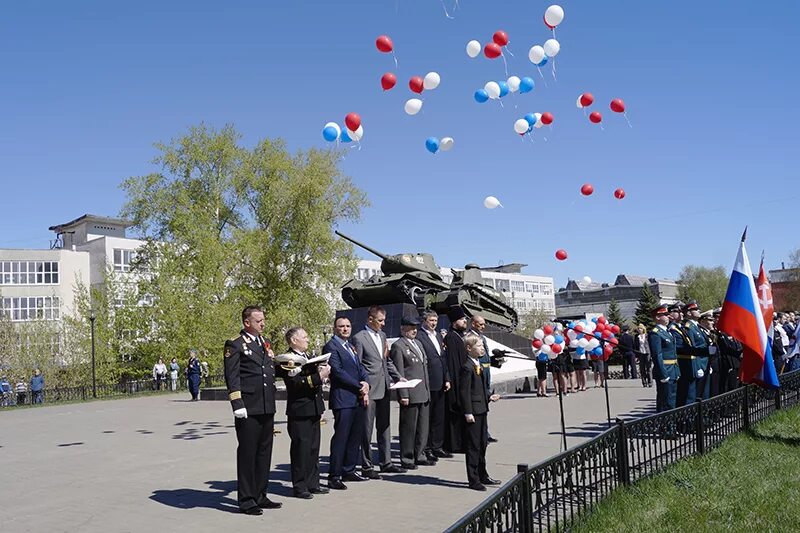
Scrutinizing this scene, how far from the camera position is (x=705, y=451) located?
903 cm

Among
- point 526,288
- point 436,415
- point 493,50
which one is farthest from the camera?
point 526,288

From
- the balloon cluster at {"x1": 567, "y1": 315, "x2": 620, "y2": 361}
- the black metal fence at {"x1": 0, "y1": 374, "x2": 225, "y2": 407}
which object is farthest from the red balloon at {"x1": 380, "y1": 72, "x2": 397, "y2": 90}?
the black metal fence at {"x1": 0, "y1": 374, "x2": 225, "y2": 407}

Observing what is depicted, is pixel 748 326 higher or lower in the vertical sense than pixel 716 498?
higher

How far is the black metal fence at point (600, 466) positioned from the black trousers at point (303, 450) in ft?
8.43

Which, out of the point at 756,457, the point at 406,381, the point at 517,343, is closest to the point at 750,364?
the point at 756,457

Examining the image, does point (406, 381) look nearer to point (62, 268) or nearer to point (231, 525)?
point (231, 525)

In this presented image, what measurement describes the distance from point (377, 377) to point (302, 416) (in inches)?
62.3

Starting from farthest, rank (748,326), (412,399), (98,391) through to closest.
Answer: (98,391) → (412,399) → (748,326)

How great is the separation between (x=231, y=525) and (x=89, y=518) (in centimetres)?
164

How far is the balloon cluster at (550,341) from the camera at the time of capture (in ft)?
33.8

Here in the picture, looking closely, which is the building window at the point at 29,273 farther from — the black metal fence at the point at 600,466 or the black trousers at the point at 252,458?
the black metal fence at the point at 600,466

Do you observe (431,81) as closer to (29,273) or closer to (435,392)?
(435,392)

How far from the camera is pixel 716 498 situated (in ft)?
22.6

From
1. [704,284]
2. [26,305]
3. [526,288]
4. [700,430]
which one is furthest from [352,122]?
[526,288]
